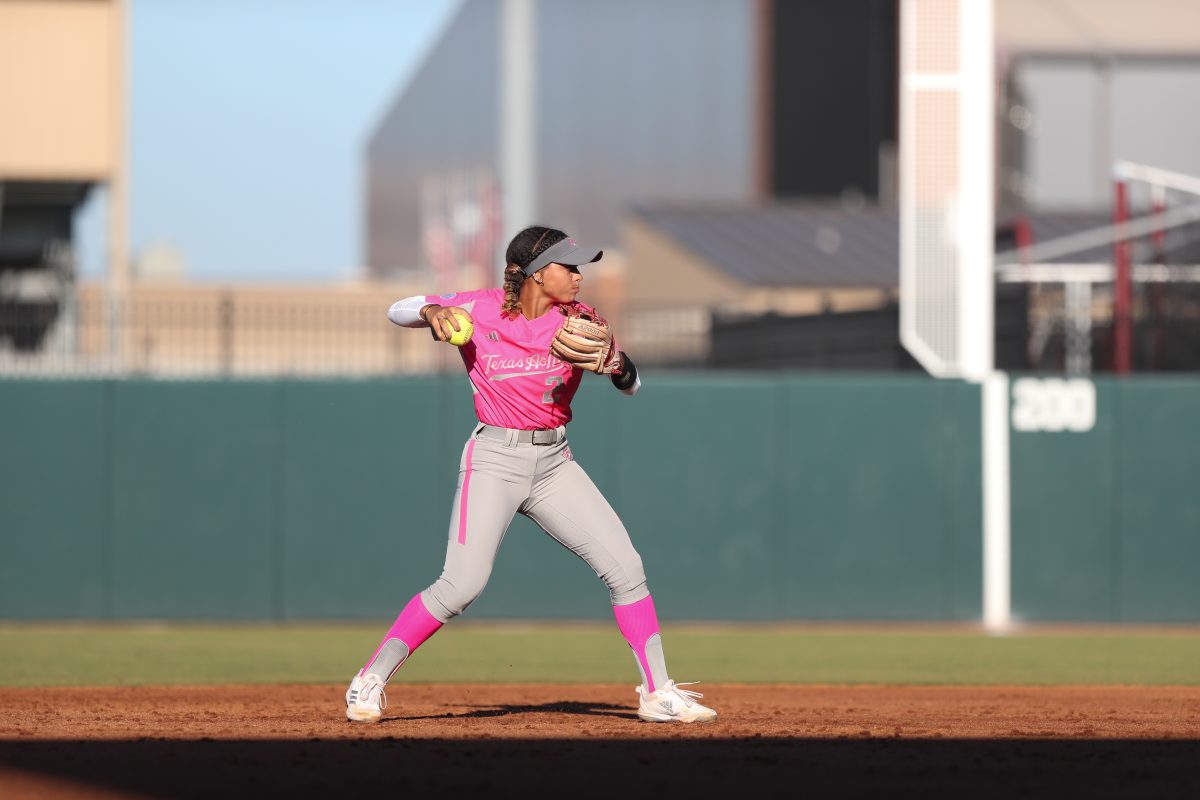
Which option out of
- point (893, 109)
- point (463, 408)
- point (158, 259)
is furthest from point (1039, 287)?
point (158, 259)

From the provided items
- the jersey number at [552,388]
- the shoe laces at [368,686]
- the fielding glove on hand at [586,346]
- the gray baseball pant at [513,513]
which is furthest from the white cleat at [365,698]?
the fielding glove on hand at [586,346]

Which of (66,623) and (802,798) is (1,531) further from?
(802,798)

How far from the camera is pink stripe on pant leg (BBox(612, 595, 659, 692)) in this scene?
733 cm

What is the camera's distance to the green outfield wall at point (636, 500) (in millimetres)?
14523

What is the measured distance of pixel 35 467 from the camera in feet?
47.4

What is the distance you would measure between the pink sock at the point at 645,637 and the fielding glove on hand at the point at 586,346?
1.02 m

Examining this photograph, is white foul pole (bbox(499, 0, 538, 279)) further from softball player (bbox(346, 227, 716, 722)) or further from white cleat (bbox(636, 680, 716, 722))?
white cleat (bbox(636, 680, 716, 722))

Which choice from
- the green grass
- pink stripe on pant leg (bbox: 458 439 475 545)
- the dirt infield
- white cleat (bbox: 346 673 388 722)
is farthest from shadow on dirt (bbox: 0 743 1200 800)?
the green grass

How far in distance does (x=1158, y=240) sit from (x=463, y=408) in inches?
294

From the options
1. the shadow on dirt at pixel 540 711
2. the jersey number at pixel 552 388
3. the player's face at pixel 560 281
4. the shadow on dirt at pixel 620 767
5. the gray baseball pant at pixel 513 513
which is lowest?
the shadow on dirt at pixel 540 711

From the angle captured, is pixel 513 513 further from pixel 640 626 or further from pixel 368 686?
pixel 368 686

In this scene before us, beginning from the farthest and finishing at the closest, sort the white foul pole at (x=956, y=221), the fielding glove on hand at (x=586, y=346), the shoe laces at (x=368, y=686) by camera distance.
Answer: the white foul pole at (x=956, y=221) < the shoe laces at (x=368, y=686) < the fielding glove on hand at (x=586, y=346)

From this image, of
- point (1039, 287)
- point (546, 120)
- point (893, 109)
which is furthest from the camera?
point (546, 120)

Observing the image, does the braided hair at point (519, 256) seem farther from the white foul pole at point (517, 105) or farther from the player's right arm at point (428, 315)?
the white foul pole at point (517, 105)
